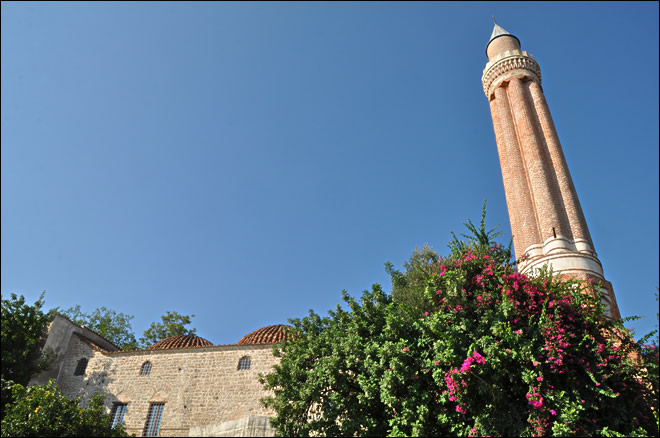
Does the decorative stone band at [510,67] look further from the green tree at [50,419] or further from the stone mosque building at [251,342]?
the green tree at [50,419]

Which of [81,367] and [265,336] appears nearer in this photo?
[265,336]

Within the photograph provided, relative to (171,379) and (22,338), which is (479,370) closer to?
(171,379)

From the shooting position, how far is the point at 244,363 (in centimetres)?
1684

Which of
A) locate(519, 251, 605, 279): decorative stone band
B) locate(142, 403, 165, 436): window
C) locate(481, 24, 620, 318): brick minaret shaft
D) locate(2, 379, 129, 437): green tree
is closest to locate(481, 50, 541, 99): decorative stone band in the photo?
locate(481, 24, 620, 318): brick minaret shaft

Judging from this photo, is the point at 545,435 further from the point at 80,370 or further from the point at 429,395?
the point at 80,370

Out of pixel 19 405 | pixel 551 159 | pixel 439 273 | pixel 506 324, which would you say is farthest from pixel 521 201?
pixel 19 405

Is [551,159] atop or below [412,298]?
atop

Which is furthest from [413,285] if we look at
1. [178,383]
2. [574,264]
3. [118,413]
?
[118,413]

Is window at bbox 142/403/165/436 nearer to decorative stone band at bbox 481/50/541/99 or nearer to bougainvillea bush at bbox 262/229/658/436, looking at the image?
bougainvillea bush at bbox 262/229/658/436

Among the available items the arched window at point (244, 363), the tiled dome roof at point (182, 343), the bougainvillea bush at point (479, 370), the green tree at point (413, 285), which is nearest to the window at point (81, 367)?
the tiled dome roof at point (182, 343)

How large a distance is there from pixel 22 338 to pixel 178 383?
21.5 ft

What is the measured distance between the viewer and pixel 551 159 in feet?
60.4

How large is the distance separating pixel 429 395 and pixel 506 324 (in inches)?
88.3

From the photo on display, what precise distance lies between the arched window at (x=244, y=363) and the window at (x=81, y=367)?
674 cm
